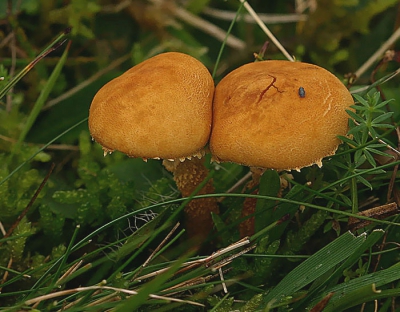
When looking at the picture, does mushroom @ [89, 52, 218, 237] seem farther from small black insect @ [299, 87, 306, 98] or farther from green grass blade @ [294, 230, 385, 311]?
green grass blade @ [294, 230, 385, 311]

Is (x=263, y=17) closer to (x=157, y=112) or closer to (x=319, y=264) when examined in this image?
(x=157, y=112)

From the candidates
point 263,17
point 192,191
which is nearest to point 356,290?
point 192,191

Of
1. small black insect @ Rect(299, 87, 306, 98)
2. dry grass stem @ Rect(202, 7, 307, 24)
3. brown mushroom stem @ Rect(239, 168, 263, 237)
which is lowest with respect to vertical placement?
brown mushroom stem @ Rect(239, 168, 263, 237)

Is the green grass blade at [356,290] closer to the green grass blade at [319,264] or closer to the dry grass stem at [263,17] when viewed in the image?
the green grass blade at [319,264]

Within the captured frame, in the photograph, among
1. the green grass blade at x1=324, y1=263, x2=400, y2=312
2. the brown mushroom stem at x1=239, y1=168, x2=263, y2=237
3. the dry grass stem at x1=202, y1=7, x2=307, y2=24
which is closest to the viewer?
the green grass blade at x1=324, y1=263, x2=400, y2=312

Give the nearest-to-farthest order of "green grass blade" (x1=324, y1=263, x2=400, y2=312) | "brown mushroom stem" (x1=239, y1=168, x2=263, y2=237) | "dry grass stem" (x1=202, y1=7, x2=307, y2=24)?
1. "green grass blade" (x1=324, y1=263, x2=400, y2=312)
2. "brown mushroom stem" (x1=239, y1=168, x2=263, y2=237)
3. "dry grass stem" (x1=202, y1=7, x2=307, y2=24)

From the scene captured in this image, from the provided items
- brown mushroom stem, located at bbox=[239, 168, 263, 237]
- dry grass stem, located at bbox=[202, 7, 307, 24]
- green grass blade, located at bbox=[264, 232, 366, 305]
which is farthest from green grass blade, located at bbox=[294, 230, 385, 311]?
dry grass stem, located at bbox=[202, 7, 307, 24]

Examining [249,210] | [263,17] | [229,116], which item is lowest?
[249,210]

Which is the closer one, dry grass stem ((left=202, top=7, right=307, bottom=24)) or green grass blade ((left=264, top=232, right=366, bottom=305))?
green grass blade ((left=264, top=232, right=366, bottom=305))
